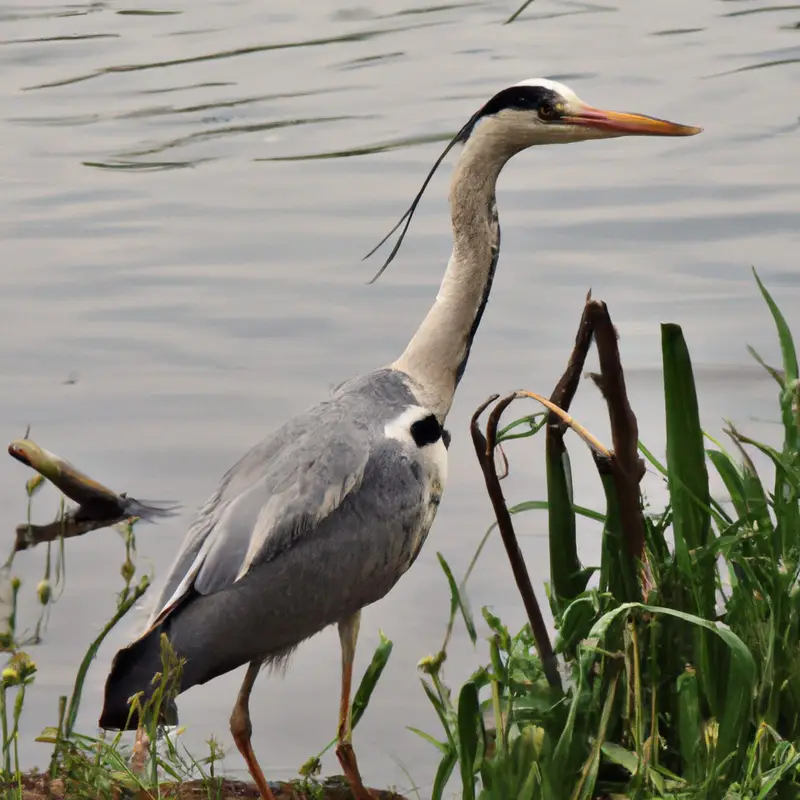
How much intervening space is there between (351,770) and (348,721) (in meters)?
0.13

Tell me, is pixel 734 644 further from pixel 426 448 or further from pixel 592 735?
pixel 426 448

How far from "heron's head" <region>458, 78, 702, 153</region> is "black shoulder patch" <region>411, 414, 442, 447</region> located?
84 cm

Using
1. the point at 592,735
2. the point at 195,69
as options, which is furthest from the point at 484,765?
the point at 195,69

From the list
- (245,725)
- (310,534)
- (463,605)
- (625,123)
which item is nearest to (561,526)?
(463,605)

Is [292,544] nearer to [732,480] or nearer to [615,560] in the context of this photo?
[615,560]

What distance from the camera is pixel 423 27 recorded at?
1473cm

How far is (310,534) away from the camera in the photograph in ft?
13.2

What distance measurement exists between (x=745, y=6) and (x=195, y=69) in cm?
539

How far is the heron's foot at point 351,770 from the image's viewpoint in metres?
4.13

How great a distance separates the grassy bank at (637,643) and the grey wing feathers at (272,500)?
510 millimetres

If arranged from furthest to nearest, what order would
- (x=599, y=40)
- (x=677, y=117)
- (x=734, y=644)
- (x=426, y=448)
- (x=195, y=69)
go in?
1. (x=599, y=40)
2. (x=195, y=69)
3. (x=677, y=117)
4. (x=426, y=448)
5. (x=734, y=644)

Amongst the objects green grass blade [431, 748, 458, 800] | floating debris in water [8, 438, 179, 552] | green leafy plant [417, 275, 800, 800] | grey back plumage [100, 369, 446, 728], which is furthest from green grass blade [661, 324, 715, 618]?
floating debris in water [8, 438, 179, 552]

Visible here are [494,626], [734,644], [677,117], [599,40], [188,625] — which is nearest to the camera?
[734,644]

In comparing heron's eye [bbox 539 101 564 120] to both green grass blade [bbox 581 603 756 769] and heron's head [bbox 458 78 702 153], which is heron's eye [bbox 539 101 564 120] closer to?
heron's head [bbox 458 78 702 153]
